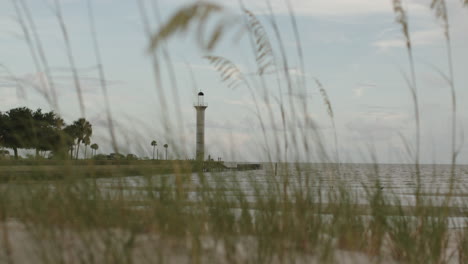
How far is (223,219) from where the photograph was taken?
2.37m

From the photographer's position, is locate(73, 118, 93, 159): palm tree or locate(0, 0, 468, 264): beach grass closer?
locate(0, 0, 468, 264): beach grass

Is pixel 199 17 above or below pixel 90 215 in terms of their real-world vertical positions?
above

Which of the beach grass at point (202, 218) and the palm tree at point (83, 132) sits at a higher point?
the palm tree at point (83, 132)

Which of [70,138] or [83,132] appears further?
[83,132]

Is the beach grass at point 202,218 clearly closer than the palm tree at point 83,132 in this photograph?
Yes

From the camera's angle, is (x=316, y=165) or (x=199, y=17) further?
(x=316, y=165)

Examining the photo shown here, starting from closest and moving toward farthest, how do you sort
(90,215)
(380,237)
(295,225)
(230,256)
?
(230,256), (90,215), (295,225), (380,237)

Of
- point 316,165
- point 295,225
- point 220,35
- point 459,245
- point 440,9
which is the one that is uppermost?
point 440,9

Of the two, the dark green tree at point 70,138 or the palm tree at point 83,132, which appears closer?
the dark green tree at point 70,138

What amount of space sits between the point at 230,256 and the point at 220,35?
2.95 feet

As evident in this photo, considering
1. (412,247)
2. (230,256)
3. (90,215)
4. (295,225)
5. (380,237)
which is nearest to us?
(230,256)

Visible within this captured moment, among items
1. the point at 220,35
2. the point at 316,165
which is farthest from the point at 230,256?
the point at 316,165

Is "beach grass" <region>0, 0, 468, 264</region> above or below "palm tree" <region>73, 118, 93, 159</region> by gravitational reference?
below

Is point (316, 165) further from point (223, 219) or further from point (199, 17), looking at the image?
point (199, 17)
